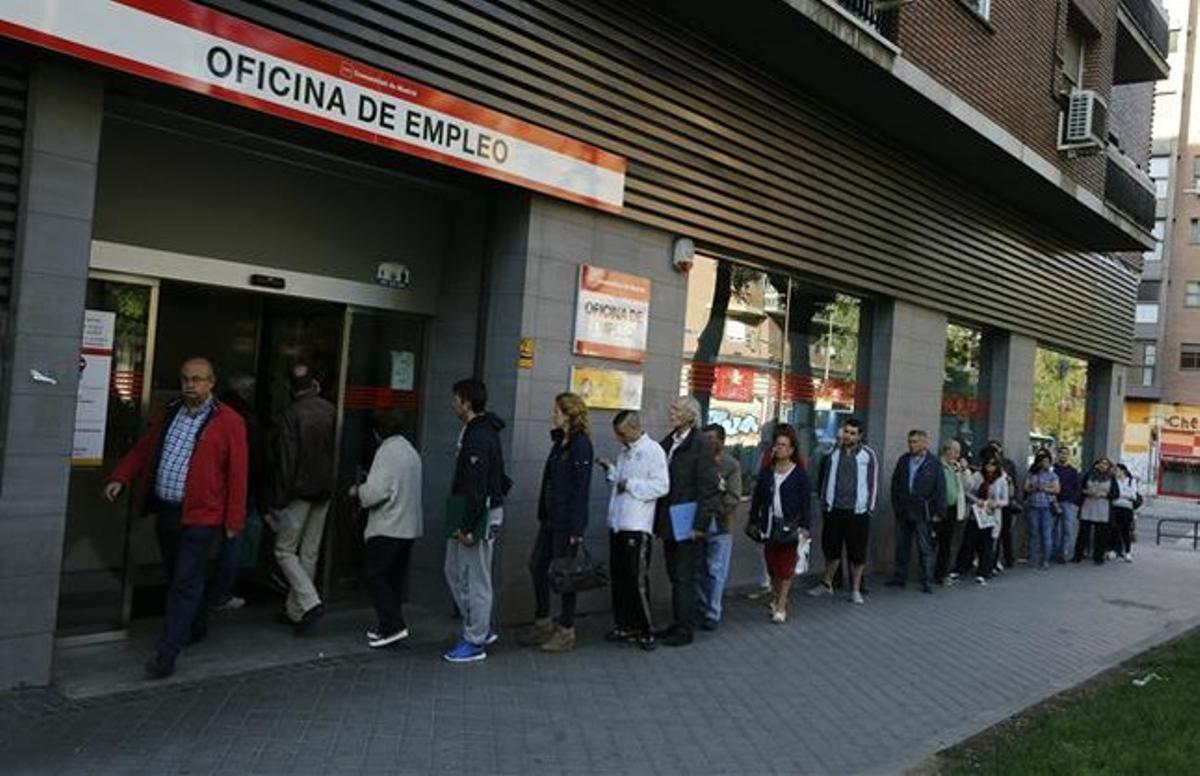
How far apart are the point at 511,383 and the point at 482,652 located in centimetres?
206

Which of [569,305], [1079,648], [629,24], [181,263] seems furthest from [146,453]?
[1079,648]

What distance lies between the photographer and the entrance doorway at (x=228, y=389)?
6.93 m

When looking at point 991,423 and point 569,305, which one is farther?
point 991,423

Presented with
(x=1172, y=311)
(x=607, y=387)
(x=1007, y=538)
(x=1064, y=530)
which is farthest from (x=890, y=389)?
(x=1172, y=311)

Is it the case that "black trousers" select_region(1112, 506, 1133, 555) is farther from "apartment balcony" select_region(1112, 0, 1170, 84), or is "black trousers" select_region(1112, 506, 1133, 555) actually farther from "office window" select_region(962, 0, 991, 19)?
"office window" select_region(962, 0, 991, 19)

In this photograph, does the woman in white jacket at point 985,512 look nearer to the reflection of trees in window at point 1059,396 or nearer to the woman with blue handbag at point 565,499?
the reflection of trees in window at point 1059,396

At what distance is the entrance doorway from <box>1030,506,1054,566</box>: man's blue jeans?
35.1 feet

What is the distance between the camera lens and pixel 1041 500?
15.7 m

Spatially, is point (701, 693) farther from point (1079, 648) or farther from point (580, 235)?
point (1079, 648)

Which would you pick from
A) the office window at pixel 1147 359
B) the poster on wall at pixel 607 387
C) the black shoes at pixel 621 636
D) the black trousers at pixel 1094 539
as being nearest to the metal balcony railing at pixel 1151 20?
the black trousers at pixel 1094 539

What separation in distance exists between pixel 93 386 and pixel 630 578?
12.5 ft

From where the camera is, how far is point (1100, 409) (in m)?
20.7

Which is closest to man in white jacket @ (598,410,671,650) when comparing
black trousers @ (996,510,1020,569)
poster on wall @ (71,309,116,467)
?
poster on wall @ (71,309,116,467)

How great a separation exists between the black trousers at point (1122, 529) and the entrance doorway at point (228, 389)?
1310 cm
